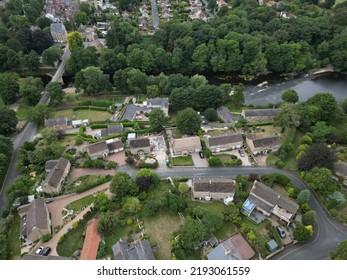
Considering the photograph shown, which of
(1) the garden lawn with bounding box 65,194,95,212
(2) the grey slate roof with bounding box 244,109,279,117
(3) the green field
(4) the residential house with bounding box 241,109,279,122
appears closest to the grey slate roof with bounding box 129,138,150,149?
(1) the garden lawn with bounding box 65,194,95,212

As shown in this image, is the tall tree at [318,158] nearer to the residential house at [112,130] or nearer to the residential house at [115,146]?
the residential house at [115,146]

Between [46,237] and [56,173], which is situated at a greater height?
[56,173]

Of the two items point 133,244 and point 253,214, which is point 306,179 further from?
point 133,244

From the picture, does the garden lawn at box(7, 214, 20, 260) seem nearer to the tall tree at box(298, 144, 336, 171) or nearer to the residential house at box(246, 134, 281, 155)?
the residential house at box(246, 134, 281, 155)

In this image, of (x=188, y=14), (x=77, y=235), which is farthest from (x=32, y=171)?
(x=188, y=14)

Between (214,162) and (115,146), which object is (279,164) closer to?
(214,162)

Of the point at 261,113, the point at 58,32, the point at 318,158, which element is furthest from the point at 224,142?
the point at 58,32

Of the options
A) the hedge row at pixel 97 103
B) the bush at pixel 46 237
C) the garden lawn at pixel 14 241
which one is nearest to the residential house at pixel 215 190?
the bush at pixel 46 237
